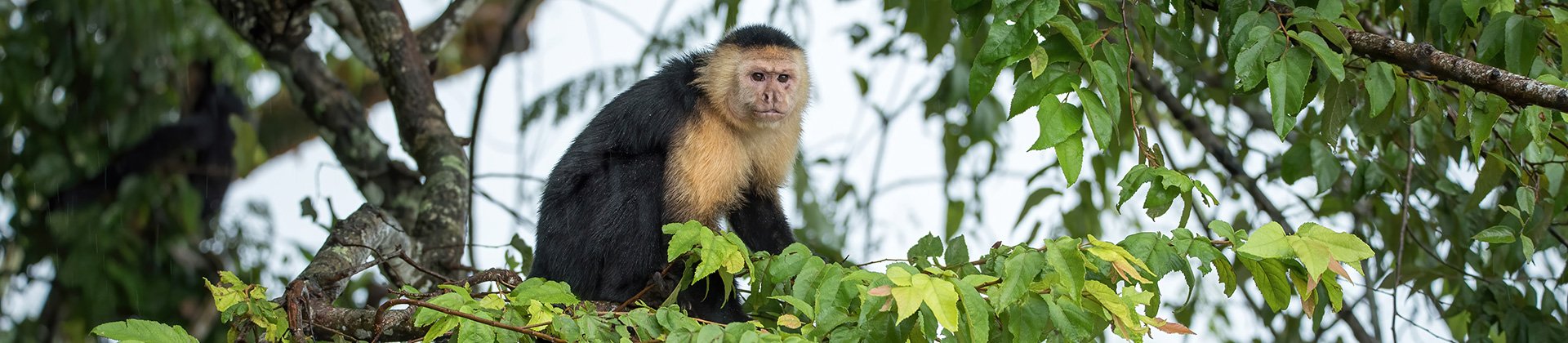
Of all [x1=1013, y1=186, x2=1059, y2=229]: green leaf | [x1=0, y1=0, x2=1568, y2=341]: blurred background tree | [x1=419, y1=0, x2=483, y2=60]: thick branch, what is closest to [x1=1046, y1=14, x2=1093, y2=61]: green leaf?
[x1=0, y1=0, x2=1568, y2=341]: blurred background tree

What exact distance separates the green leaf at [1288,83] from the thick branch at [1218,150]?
5.65 feet

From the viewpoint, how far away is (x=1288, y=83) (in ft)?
7.15

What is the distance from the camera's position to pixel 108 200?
233 inches

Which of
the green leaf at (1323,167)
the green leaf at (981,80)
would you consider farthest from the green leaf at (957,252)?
the green leaf at (1323,167)

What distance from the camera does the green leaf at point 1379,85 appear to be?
2.34 m

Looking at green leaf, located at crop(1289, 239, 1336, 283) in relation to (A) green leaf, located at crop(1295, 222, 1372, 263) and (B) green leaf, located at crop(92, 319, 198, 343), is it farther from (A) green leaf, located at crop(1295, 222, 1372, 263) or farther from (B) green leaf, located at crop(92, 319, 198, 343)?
(B) green leaf, located at crop(92, 319, 198, 343)

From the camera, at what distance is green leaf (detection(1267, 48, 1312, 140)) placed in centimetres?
214

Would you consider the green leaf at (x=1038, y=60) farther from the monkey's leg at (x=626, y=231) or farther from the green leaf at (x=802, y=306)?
the monkey's leg at (x=626, y=231)

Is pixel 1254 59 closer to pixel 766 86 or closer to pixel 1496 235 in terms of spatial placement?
pixel 1496 235

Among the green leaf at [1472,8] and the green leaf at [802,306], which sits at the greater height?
the green leaf at [1472,8]

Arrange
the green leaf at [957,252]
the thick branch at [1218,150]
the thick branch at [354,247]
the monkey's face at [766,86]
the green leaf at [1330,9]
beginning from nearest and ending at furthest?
the green leaf at [1330,9] → the green leaf at [957,252] → the thick branch at [354,247] → the monkey's face at [766,86] → the thick branch at [1218,150]

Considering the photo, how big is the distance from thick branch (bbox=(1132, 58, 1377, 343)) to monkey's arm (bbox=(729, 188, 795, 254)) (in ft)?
3.77

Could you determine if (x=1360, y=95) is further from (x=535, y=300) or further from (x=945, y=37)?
(x=535, y=300)

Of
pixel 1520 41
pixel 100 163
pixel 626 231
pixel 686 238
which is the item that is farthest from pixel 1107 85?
pixel 100 163
